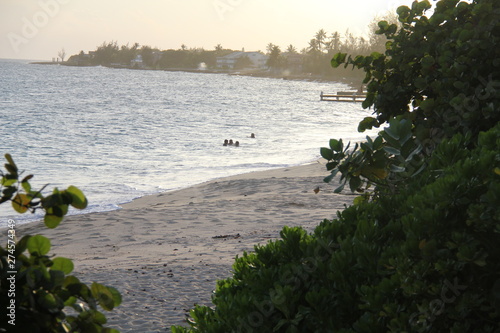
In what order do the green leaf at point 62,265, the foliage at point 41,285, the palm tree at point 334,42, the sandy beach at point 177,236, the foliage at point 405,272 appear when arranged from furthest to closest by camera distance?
the palm tree at point 334,42, the sandy beach at point 177,236, the foliage at point 405,272, the green leaf at point 62,265, the foliage at point 41,285

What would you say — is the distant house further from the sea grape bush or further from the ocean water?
the sea grape bush

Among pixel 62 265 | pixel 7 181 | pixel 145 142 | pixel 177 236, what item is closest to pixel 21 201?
pixel 7 181

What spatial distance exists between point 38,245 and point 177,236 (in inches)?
383

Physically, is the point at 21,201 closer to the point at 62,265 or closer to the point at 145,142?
the point at 62,265

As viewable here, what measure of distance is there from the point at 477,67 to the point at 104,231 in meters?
9.77

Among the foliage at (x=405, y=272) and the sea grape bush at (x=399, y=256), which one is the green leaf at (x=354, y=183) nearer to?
the sea grape bush at (x=399, y=256)

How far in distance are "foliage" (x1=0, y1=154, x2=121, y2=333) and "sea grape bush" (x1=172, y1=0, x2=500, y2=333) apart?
110 centimetres

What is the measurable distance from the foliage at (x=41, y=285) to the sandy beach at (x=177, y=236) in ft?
6.49

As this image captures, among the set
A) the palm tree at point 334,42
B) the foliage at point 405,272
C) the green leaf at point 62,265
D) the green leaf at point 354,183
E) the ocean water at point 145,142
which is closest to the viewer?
the green leaf at point 62,265

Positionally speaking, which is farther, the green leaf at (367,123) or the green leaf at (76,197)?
the green leaf at (367,123)

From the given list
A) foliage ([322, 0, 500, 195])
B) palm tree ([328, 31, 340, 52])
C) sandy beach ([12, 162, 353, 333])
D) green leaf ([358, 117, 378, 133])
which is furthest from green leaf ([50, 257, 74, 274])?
palm tree ([328, 31, 340, 52])

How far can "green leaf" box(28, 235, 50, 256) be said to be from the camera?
1292mm

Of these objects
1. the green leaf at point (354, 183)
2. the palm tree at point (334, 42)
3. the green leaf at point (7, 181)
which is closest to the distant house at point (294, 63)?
Result: the palm tree at point (334, 42)

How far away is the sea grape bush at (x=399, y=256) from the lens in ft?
6.35
